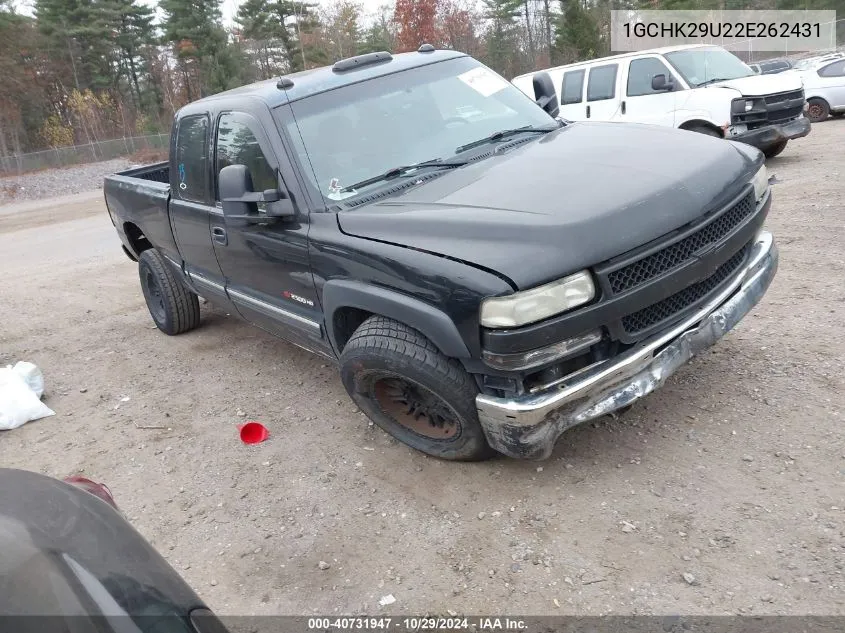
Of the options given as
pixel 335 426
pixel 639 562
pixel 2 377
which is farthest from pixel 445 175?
pixel 2 377

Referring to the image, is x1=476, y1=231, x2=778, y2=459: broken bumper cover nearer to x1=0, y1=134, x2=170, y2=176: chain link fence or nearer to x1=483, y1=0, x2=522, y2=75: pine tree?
x1=0, y1=134, x2=170, y2=176: chain link fence

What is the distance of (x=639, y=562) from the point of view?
2.51 m

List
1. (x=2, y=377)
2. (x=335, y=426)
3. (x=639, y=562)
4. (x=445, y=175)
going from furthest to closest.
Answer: (x=2, y=377) < (x=335, y=426) < (x=445, y=175) < (x=639, y=562)

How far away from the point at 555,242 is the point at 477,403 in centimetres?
77

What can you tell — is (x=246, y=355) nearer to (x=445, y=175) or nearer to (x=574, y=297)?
(x=445, y=175)

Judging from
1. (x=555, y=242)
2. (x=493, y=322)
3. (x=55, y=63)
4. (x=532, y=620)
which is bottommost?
(x=532, y=620)

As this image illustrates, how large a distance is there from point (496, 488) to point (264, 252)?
1876 mm

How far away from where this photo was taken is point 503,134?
3.83 m

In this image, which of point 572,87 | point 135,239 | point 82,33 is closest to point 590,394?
point 135,239

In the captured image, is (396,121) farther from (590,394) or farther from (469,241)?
(590,394)

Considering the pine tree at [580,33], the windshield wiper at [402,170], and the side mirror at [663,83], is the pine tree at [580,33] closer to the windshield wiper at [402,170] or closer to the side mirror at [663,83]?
the side mirror at [663,83]

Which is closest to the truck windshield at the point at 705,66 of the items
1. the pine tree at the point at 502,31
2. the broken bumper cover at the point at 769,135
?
the broken bumper cover at the point at 769,135

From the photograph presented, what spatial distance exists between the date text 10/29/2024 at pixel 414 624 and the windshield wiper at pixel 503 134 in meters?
2.39

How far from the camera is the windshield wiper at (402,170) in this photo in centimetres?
341
